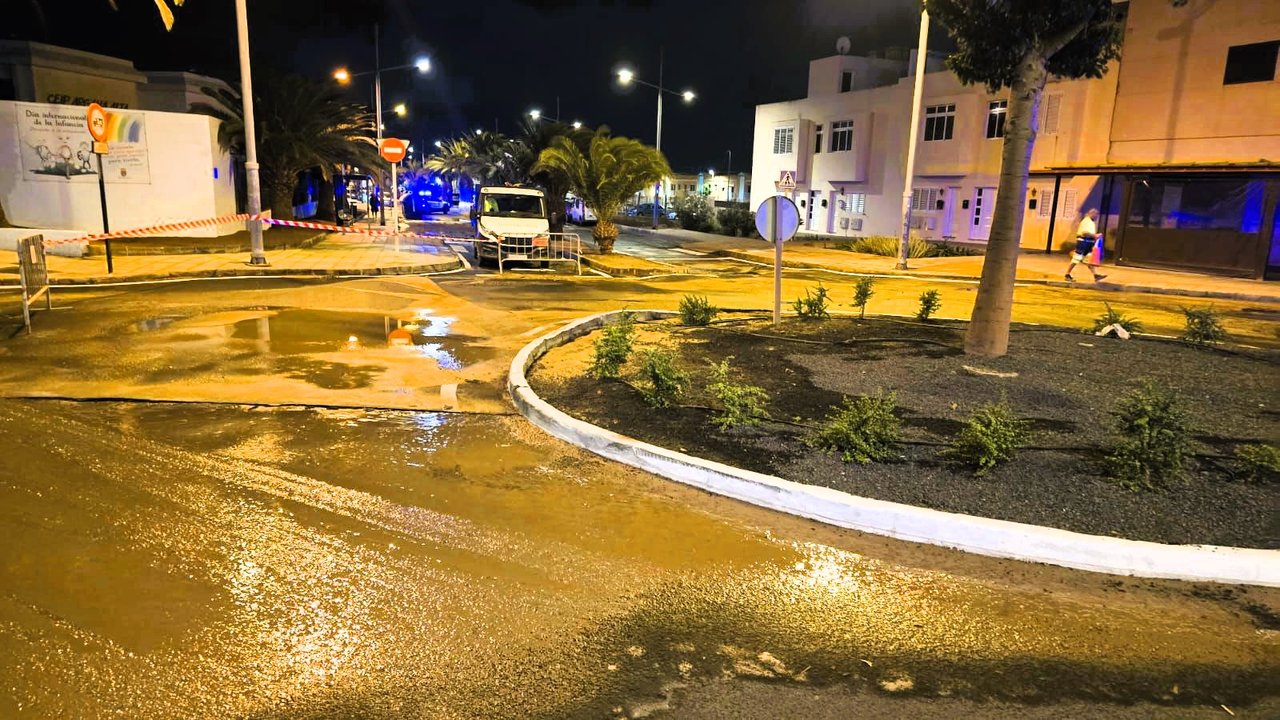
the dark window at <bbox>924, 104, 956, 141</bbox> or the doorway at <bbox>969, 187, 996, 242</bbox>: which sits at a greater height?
the dark window at <bbox>924, 104, 956, 141</bbox>

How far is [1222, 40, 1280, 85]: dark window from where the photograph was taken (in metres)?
24.8

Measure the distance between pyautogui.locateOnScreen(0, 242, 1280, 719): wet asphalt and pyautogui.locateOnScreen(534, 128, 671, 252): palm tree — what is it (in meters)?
19.6

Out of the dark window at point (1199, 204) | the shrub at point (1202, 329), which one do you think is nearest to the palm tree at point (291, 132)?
the shrub at point (1202, 329)

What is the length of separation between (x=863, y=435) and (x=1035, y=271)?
805 inches

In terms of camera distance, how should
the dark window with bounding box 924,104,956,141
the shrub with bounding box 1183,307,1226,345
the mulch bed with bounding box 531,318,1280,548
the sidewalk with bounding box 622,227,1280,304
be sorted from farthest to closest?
the dark window with bounding box 924,104,956,141
the sidewalk with bounding box 622,227,1280,304
the shrub with bounding box 1183,307,1226,345
the mulch bed with bounding box 531,318,1280,548

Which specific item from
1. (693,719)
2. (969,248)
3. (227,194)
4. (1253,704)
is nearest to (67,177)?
(227,194)

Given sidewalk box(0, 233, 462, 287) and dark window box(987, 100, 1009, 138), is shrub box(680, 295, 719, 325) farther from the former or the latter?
dark window box(987, 100, 1009, 138)

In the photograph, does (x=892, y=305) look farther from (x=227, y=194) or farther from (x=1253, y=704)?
(x=227, y=194)

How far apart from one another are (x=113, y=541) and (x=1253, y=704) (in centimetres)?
584

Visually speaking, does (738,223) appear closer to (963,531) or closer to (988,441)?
(988,441)

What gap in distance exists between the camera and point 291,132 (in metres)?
29.1

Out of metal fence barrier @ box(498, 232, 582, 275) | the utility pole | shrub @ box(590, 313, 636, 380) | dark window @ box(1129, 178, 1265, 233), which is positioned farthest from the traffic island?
dark window @ box(1129, 178, 1265, 233)

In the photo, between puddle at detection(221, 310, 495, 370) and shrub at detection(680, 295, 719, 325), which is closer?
puddle at detection(221, 310, 495, 370)

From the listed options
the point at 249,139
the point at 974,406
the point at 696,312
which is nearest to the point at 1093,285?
the point at 696,312
